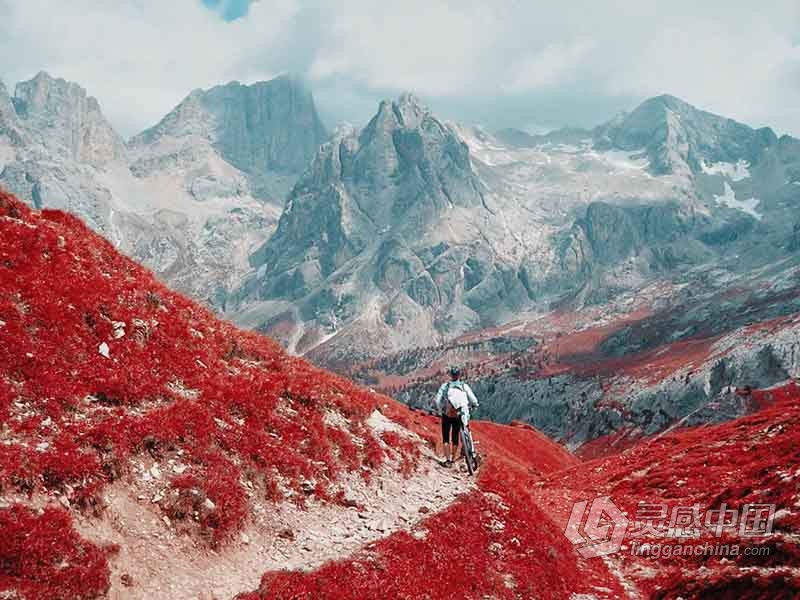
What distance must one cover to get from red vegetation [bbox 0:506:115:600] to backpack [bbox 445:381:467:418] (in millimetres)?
15222

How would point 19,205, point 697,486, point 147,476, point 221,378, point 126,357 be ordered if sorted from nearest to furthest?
point 147,476
point 126,357
point 221,378
point 19,205
point 697,486

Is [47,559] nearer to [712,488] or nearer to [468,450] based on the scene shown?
[468,450]

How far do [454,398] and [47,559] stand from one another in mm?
16656

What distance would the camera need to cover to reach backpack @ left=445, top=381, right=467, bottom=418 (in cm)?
2530

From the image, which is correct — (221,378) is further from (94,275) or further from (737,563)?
(737,563)

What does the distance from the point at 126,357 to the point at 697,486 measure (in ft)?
96.9

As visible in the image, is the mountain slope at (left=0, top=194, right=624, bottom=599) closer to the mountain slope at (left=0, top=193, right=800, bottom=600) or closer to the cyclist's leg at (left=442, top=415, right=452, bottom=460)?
the mountain slope at (left=0, top=193, right=800, bottom=600)

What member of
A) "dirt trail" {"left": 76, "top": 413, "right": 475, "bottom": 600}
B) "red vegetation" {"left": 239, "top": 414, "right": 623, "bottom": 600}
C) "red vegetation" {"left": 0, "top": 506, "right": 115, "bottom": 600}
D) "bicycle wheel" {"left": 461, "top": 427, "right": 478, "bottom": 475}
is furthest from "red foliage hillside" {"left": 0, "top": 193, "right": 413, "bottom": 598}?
"red vegetation" {"left": 239, "top": 414, "right": 623, "bottom": 600}

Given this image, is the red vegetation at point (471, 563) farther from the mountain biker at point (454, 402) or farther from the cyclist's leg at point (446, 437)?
the mountain biker at point (454, 402)

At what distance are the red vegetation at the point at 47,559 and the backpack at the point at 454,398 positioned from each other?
15.2 meters

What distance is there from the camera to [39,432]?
15.3m

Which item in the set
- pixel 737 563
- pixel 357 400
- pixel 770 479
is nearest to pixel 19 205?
pixel 357 400

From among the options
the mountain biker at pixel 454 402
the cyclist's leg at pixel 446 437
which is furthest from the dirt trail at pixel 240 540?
the cyclist's leg at pixel 446 437

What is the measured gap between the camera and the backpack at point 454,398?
2530 centimetres
